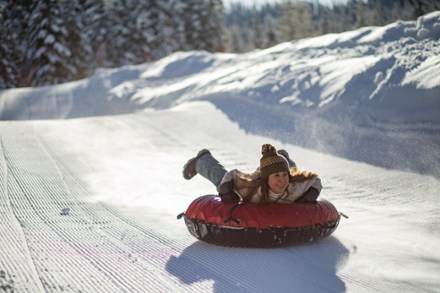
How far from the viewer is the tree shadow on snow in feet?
9.37

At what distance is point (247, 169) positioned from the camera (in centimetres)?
688

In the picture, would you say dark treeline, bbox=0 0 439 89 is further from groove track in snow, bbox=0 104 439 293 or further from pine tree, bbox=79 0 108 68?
groove track in snow, bbox=0 104 439 293

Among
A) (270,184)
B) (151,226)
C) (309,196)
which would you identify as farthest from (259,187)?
(151,226)

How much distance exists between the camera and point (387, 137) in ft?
21.6

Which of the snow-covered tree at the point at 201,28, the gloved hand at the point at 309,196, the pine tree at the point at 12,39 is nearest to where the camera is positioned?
the gloved hand at the point at 309,196

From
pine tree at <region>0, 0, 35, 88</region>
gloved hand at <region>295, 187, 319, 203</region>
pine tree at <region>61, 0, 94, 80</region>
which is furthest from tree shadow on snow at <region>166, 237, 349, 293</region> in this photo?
pine tree at <region>0, 0, 35, 88</region>

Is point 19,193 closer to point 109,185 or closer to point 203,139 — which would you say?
point 109,185

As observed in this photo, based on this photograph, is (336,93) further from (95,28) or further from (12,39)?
(95,28)

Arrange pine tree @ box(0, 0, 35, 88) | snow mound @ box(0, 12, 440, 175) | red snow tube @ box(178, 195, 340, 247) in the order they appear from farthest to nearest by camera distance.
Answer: pine tree @ box(0, 0, 35, 88) → snow mound @ box(0, 12, 440, 175) → red snow tube @ box(178, 195, 340, 247)

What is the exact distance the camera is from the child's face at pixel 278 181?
3.59 meters

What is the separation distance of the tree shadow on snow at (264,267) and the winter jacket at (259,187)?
366 mm

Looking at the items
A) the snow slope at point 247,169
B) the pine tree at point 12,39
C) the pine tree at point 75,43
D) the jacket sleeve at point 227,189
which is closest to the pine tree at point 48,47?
the pine tree at point 75,43

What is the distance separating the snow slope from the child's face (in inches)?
17.9

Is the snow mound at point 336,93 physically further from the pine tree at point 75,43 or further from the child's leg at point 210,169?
the pine tree at point 75,43
